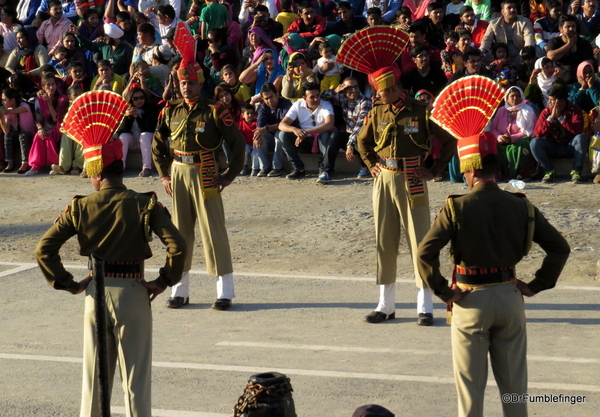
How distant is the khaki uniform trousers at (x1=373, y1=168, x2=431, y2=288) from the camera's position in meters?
8.71

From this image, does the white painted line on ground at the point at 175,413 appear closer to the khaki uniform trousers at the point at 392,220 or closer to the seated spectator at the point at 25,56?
the khaki uniform trousers at the point at 392,220

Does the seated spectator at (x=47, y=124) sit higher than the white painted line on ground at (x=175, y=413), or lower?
higher

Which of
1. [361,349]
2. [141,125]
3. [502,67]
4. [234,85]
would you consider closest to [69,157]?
[141,125]

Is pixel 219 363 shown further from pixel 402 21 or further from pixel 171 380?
pixel 402 21

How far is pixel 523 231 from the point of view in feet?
18.5

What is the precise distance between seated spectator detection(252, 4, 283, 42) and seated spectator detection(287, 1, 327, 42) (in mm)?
212

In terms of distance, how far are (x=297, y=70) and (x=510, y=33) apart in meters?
3.72

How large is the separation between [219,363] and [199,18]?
1233cm

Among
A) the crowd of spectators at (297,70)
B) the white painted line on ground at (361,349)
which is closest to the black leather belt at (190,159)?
the white painted line on ground at (361,349)

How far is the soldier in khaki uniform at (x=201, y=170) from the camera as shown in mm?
9320

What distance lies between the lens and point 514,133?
14539 millimetres

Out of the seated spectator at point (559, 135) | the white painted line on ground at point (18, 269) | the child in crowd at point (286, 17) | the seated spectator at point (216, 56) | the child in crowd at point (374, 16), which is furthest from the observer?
the child in crowd at point (286, 17)

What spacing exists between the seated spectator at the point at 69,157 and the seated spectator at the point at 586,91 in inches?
330

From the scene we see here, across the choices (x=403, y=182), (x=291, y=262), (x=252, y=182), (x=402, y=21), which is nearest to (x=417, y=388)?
(x=403, y=182)
